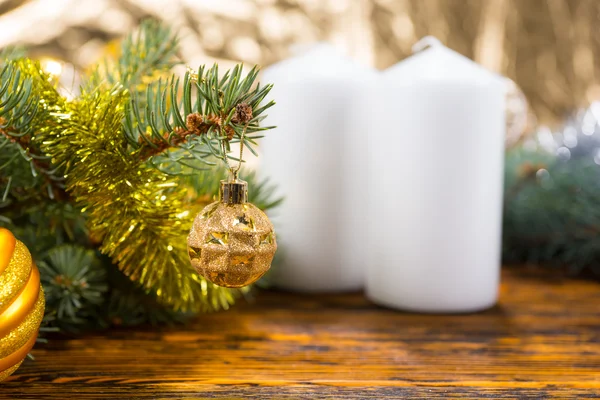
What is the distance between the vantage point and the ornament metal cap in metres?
0.27

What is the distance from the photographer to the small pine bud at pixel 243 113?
0.82 ft

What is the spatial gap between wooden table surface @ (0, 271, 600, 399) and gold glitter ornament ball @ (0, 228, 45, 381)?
0.04 m

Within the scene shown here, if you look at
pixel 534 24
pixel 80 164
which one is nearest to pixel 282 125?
pixel 80 164

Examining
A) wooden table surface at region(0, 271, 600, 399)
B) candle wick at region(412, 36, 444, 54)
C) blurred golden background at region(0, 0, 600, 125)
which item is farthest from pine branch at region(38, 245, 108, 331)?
blurred golden background at region(0, 0, 600, 125)

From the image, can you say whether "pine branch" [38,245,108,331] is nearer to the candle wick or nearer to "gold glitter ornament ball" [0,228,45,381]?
"gold glitter ornament ball" [0,228,45,381]

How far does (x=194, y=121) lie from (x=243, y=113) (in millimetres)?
34

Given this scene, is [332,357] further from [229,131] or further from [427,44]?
[427,44]

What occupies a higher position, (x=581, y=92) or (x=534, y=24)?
(x=534, y=24)

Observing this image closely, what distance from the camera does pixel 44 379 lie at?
0.98ft

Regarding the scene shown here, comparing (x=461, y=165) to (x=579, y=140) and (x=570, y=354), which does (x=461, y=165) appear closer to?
(x=570, y=354)

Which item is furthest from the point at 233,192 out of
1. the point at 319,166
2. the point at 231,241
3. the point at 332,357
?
the point at 319,166

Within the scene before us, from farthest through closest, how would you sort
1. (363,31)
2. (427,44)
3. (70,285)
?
(363,31) < (427,44) < (70,285)

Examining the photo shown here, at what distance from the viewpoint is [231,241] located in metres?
0.26

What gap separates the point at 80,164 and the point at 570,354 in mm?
311
